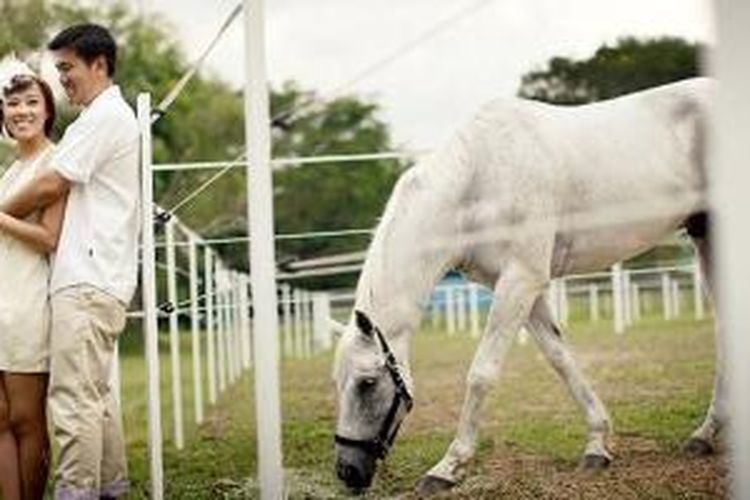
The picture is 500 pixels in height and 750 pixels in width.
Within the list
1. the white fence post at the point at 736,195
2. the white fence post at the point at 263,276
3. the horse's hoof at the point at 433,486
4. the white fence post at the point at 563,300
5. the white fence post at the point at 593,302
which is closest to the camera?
the white fence post at the point at 736,195

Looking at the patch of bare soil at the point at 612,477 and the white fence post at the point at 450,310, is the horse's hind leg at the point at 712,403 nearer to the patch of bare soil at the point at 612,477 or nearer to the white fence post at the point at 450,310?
the patch of bare soil at the point at 612,477

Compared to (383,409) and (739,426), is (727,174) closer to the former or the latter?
(739,426)

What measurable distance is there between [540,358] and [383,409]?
429 mm

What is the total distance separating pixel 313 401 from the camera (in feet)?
10.1

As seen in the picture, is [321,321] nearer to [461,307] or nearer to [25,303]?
[461,307]

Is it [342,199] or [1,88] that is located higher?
[1,88]

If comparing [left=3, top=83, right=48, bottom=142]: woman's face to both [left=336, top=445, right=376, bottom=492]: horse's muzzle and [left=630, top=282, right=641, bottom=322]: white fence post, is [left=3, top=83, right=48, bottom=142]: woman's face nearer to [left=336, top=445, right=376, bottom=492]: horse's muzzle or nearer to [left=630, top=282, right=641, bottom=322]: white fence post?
[left=336, top=445, right=376, bottom=492]: horse's muzzle

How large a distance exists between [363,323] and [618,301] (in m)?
0.80

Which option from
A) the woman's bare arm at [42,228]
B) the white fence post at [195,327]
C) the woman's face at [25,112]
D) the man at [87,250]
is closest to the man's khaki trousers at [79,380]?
the man at [87,250]

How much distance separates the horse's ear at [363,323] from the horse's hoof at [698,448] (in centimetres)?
72

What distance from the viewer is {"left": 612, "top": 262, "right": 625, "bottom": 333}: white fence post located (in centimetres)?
318

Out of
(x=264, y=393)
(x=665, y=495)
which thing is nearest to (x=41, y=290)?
(x=264, y=393)

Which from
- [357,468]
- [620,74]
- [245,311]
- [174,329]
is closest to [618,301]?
[620,74]

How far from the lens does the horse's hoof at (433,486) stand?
2789 mm
